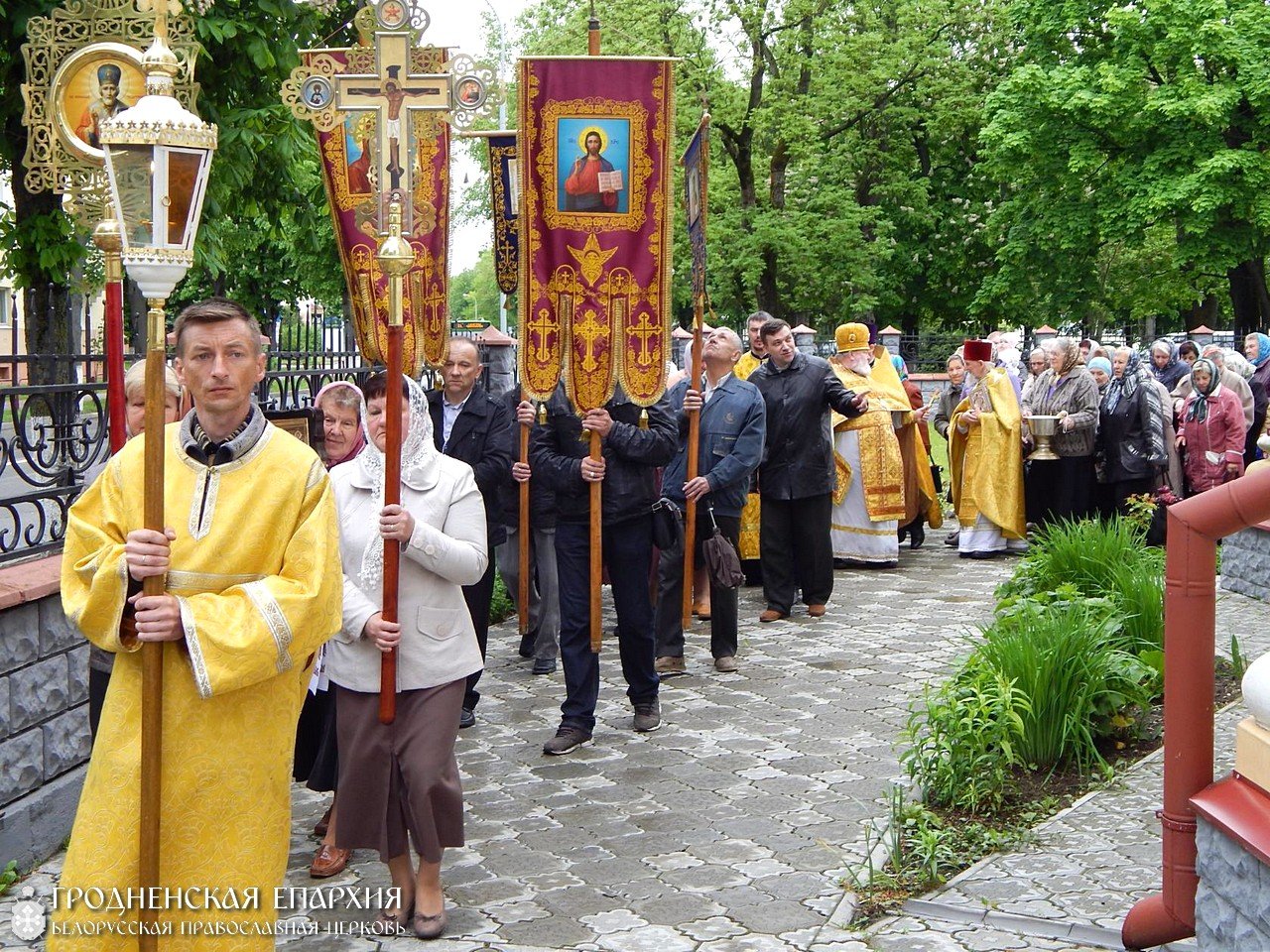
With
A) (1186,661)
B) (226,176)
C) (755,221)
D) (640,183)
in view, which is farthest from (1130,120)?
(1186,661)

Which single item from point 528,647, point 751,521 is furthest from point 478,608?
point 751,521

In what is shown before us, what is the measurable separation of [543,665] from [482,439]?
166cm

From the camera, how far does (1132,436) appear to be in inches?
483

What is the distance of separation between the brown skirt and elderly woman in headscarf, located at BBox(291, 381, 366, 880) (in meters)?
0.32

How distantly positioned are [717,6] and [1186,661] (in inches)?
1226

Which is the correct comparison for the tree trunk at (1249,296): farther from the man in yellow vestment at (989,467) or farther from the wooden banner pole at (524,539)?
the wooden banner pole at (524,539)

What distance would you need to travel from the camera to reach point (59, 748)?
5781mm

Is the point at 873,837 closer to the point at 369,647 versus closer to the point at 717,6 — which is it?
the point at 369,647

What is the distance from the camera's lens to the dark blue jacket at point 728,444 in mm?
8789

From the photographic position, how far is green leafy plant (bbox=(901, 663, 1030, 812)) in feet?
19.0

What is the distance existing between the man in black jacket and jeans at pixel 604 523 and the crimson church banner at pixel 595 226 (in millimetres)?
166

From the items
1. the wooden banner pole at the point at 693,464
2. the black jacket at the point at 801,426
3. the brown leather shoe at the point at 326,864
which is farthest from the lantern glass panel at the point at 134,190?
the black jacket at the point at 801,426

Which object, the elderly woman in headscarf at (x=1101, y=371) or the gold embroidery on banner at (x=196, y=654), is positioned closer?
the gold embroidery on banner at (x=196, y=654)

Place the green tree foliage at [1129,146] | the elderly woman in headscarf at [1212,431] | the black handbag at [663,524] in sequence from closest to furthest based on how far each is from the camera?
the black handbag at [663,524] < the elderly woman in headscarf at [1212,431] < the green tree foliage at [1129,146]
